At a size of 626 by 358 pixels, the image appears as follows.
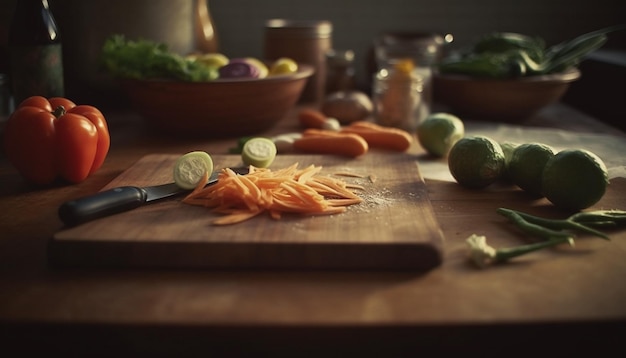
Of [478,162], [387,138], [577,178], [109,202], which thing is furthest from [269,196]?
[387,138]

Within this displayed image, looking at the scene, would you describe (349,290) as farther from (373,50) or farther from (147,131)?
(373,50)

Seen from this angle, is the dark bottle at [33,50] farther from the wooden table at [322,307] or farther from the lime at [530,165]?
the lime at [530,165]

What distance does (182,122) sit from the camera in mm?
2145

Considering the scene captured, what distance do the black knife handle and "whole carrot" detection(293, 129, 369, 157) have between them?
70cm

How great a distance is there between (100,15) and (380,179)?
1.47 metres

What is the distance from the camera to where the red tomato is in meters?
1.57

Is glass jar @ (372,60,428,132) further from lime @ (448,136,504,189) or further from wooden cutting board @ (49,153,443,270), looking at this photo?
wooden cutting board @ (49,153,443,270)

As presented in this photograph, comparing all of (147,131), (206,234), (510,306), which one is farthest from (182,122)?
(510,306)

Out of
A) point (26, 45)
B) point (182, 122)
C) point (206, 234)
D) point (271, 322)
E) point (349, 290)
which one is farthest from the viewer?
point (182, 122)

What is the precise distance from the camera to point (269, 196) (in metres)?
1.35

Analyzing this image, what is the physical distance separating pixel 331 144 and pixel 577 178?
756mm

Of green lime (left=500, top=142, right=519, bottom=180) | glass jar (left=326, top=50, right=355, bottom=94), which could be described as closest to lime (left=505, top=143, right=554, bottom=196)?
green lime (left=500, top=142, right=519, bottom=180)

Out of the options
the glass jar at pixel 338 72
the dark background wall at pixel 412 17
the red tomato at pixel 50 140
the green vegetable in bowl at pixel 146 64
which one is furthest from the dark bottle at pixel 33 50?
the dark background wall at pixel 412 17

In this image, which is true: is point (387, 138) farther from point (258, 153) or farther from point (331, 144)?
point (258, 153)
